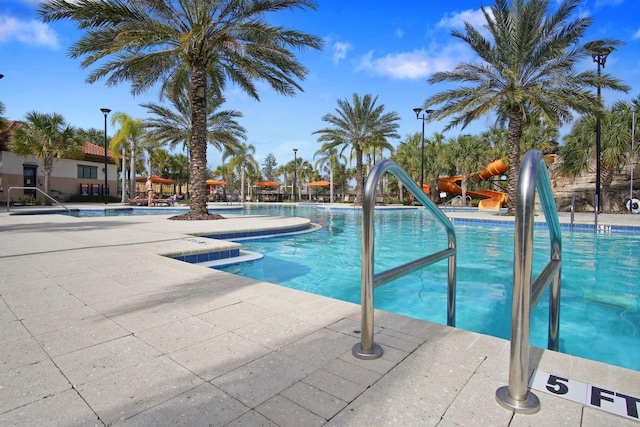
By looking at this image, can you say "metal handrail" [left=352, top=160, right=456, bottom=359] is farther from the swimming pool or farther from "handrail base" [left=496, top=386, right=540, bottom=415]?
the swimming pool

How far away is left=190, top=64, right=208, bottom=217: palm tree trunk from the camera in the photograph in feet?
40.6

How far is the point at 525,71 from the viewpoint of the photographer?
52.5 ft

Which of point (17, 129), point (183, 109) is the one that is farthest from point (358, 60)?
point (17, 129)

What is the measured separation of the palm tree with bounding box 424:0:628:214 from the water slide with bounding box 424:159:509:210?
9.82 meters

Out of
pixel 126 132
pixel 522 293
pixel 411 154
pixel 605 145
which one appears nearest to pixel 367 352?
pixel 522 293

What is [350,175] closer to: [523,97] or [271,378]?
[523,97]

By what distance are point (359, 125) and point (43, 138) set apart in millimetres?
21629

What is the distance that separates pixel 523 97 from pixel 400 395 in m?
17.0

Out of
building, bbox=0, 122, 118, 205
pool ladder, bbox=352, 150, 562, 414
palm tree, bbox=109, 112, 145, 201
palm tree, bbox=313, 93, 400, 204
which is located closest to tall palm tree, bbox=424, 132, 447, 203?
palm tree, bbox=313, 93, 400, 204

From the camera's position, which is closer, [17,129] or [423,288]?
[423,288]

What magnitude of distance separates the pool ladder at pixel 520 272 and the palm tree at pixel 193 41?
964 centimetres

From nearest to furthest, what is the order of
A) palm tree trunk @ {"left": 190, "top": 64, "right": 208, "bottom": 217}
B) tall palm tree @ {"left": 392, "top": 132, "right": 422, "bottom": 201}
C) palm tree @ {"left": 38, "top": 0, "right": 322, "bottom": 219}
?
palm tree @ {"left": 38, "top": 0, "right": 322, "bottom": 219}, palm tree trunk @ {"left": 190, "top": 64, "right": 208, "bottom": 217}, tall palm tree @ {"left": 392, "top": 132, "right": 422, "bottom": 201}

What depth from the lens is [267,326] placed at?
2.79 meters

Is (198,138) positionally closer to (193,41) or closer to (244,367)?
(193,41)
